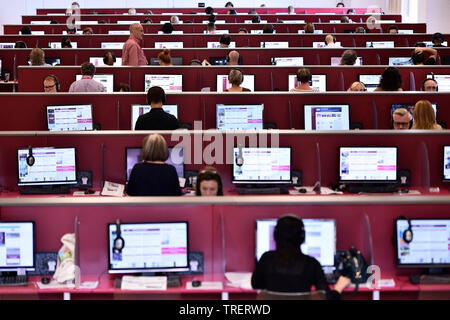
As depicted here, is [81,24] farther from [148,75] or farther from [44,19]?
[148,75]

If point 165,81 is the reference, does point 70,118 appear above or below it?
below

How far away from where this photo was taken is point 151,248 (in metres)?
3.93

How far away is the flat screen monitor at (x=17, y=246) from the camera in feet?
13.0

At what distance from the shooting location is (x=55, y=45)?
13.0 metres

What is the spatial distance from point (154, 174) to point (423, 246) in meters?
1.96

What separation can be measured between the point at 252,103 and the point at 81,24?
9.94m

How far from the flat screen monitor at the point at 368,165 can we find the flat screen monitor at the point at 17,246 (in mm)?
2894

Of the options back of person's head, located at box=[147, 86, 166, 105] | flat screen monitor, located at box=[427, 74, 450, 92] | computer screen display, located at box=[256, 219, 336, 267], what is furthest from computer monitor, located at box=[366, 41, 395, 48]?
computer screen display, located at box=[256, 219, 336, 267]

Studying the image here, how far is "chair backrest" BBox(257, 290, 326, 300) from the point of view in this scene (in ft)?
10.4

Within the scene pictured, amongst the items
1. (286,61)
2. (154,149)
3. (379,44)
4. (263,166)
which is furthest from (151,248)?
(379,44)

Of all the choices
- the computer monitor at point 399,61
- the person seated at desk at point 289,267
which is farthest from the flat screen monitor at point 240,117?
the computer monitor at point 399,61

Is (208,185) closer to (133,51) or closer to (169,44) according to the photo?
(133,51)

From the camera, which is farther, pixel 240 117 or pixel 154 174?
pixel 240 117

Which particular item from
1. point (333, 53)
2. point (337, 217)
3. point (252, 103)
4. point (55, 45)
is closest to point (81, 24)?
point (55, 45)
